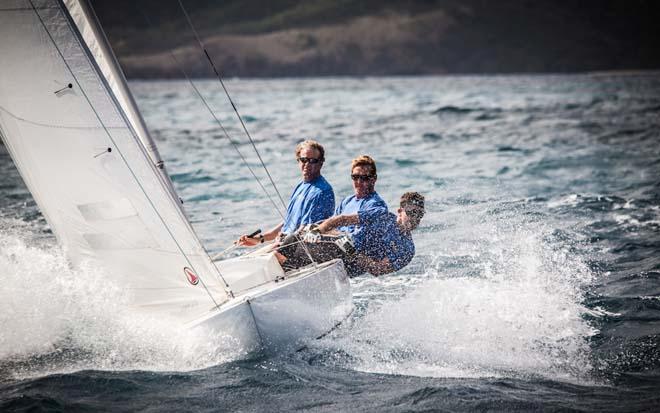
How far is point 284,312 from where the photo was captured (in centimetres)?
477

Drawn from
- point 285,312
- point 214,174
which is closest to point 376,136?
point 214,174

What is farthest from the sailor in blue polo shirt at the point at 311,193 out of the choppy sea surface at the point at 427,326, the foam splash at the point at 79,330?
the foam splash at the point at 79,330

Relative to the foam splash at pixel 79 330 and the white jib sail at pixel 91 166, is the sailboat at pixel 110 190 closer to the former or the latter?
the white jib sail at pixel 91 166

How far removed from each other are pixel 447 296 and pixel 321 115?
22497mm

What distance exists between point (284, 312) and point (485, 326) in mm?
1508

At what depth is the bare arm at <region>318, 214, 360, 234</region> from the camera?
534 cm

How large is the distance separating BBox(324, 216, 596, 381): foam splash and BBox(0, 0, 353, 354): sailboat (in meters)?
0.56

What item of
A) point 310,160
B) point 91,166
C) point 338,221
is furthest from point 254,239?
point 91,166

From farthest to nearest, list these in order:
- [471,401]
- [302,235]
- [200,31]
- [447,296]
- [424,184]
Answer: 1. [200,31]
2. [424,184]
3. [447,296]
4. [302,235]
5. [471,401]

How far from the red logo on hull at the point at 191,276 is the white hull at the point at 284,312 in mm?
298

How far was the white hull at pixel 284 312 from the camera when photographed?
460cm

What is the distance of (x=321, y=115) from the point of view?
28016mm

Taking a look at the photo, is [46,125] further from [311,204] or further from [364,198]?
[364,198]

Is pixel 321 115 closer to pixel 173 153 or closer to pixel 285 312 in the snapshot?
pixel 173 153
